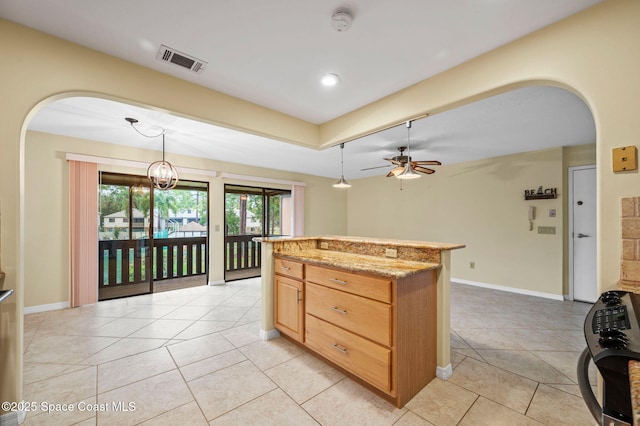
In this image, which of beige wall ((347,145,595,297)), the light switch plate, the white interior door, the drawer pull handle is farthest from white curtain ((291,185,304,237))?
the light switch plate

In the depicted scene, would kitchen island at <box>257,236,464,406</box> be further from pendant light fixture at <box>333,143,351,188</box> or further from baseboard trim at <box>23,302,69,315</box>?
baseboard trim at <box>23,302,69,315</box>

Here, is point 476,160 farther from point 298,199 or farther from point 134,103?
point 134,103

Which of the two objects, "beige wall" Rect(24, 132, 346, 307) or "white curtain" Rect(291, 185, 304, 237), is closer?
"beige wall" Rect(24, 132, 346, 307)

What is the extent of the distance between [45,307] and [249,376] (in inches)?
139

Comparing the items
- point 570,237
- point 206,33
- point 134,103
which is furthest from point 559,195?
point 134,103

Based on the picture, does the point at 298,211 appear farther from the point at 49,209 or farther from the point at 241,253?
the point at 49,209

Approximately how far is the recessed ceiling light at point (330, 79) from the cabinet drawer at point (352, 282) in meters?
1.71

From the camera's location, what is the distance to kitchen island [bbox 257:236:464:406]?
1.74 meters

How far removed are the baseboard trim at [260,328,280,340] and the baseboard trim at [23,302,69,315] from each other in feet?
10.3

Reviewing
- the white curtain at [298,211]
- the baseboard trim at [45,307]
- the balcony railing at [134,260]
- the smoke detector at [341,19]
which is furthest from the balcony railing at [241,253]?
the smoke detector at [341,19]

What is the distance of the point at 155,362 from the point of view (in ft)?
7.59

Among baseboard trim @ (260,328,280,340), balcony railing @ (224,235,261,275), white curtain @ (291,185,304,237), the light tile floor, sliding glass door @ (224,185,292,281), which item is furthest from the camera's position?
white curtain @ (291,185,304,237)

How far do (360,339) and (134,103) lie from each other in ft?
8.69

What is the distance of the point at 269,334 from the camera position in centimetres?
277
